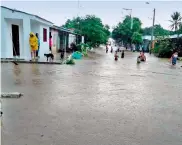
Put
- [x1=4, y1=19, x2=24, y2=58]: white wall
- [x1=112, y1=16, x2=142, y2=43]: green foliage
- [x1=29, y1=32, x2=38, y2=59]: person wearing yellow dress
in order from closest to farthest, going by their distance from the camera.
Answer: [x1=4, y1=19, x2=24, y2=58]: white wall
[x1=29, y1=32, x2=38, y2=59]: person wearing yellow dress
[x1=112, y1=16, x2=142, y2=43]: green foliage

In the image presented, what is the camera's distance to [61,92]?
7.28 metres

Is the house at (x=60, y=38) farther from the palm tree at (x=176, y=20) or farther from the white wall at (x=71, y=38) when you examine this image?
the palm tree at (x=176, y=20)

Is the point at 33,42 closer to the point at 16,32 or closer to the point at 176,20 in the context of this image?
the point at 16,32

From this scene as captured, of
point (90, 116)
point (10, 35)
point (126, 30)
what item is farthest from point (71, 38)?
point (90, 116)

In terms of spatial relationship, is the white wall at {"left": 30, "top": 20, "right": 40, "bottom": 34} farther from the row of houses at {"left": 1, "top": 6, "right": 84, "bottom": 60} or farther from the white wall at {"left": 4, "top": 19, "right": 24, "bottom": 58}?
the white wall at {"left": 4, "top": 19, "right": 24, "bottom": 58}

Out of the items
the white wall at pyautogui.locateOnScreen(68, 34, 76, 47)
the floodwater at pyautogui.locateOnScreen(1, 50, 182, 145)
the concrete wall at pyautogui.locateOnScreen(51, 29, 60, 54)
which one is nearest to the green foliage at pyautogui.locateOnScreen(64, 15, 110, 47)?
the white wall at pyautogui.locateOnScreen(68, 34, 76, 47)

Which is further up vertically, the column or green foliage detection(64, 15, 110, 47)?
green foliage detection(64, 15, 110, 47)

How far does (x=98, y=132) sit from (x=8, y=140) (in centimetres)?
162

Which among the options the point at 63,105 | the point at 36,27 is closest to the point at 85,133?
the point at 63,105

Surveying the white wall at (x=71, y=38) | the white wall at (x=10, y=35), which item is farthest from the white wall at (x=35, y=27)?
the white wall at (x=71, y=38)

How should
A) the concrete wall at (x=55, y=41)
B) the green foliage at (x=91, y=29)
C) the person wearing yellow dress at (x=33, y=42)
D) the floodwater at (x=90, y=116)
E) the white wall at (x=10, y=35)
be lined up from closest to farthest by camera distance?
1. the floodwater at (x=90, y=116)
2. the white wall at (x=10, y=35)
3. the person wearing yellow dress at (x=33, y=42)
4. the concrete wall at (x=55, y=41)
5. the green foliage at (x=91, y=29)

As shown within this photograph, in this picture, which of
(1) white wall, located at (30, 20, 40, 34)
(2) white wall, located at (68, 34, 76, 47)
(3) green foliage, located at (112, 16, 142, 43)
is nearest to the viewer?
(1) white wall, located at (30, 20, 40, 34)

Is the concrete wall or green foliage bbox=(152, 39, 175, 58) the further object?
green foliage bbox=(152, 39, 175, 58)

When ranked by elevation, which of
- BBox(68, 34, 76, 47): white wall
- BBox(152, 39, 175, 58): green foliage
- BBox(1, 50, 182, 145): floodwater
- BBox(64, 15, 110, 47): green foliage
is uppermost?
BBox(64, 15, 110, 47): green foliage
